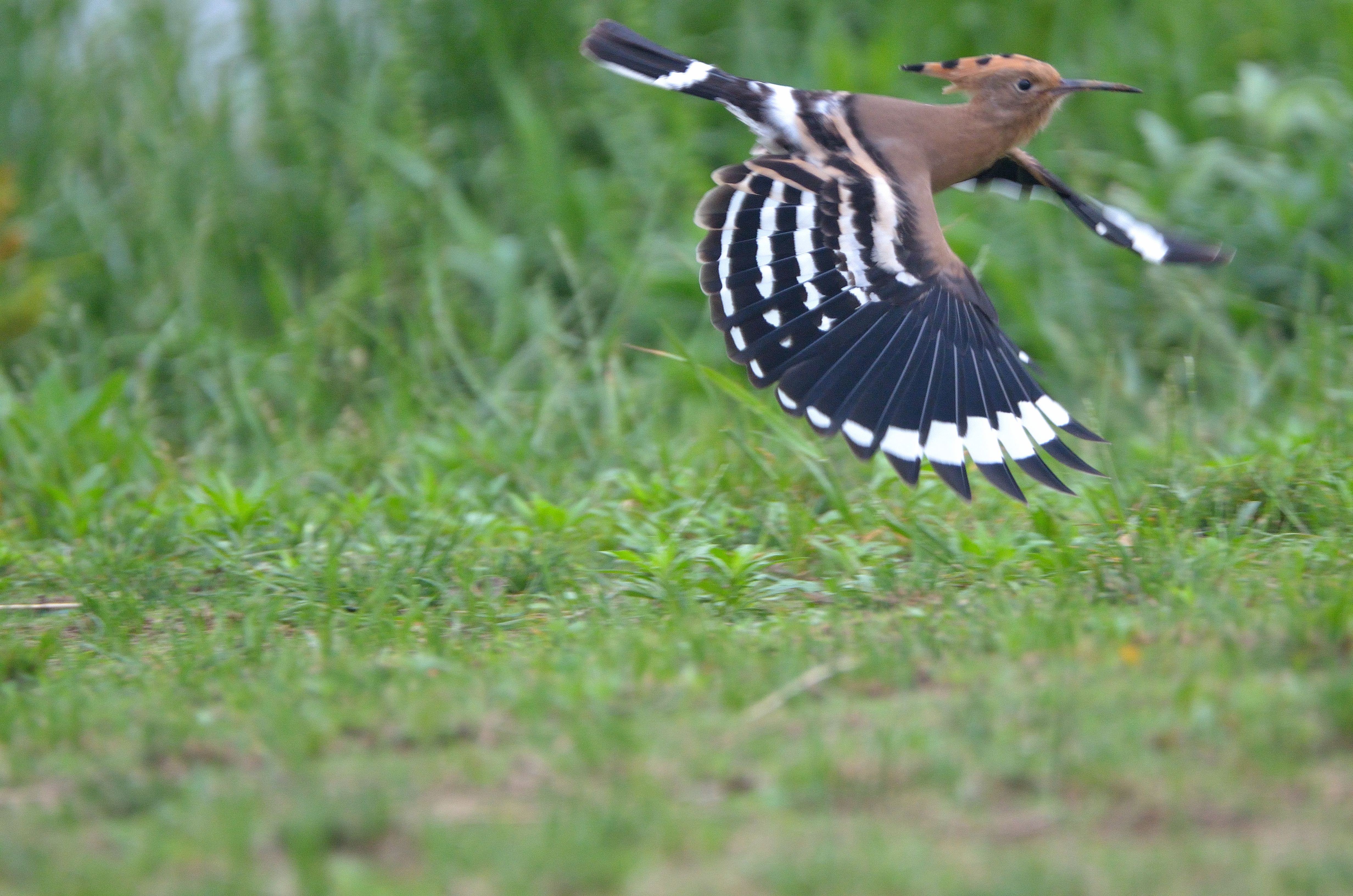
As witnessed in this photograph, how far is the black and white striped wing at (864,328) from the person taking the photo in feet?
9.82

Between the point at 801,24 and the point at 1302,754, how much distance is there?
4.60 meters

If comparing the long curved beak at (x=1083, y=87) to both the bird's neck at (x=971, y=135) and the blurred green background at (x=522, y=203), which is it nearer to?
the bird's neck at (x=971, y=135)

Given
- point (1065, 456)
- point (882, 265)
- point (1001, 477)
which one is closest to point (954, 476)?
point (1001, 477)

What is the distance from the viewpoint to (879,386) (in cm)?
305

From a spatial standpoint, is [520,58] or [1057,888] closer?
[1057,888]

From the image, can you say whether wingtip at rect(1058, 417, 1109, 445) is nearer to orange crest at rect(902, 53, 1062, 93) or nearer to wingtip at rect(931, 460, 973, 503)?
wingtip at rect(931, 460, 973, 503)

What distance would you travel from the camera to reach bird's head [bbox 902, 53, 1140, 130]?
347 cm

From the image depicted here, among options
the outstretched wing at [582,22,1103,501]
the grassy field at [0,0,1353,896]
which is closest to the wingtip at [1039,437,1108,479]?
the outstretched wing at [582,22,1103,501]

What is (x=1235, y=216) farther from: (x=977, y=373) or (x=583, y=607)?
(x=583, y=607)

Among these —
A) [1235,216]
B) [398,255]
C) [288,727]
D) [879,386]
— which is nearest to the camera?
[288,727]

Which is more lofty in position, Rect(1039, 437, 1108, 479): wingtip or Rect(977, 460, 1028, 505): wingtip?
Rect(1039, 437, 1108, 479): wingtip

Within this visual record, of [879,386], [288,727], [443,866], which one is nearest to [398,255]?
[879,386]

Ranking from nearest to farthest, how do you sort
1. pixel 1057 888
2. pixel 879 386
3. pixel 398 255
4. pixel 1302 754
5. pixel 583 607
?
pixel 1057 888 → pixel 1302 754 → pixel 583 607 → pixel 879 386 → pixel 398 255

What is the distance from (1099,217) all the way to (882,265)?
29.4 inches
